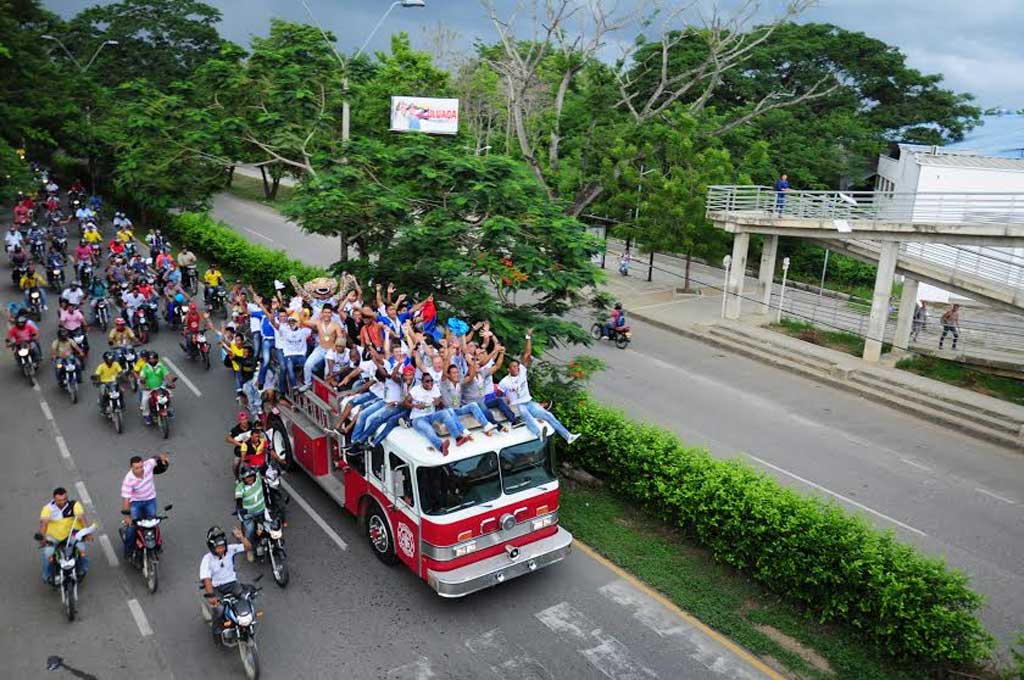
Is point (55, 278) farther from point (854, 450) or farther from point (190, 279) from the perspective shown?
point (854, 450)

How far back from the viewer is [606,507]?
1245cm

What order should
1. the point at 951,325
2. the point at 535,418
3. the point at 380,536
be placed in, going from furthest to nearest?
the point at 951,325 → the point at 380,536 → the point at 535,418

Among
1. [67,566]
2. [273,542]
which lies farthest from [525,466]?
[67,566]

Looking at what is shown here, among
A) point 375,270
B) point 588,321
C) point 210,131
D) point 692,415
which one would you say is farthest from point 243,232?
point 692,415

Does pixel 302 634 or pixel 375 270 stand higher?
pixel 375 270

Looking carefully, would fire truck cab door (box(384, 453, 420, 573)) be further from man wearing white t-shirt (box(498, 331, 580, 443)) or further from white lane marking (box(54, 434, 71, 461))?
white lane marking (box(54, 434, 71, 461))

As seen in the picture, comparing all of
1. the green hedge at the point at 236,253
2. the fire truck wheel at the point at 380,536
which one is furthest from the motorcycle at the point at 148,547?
the green hedge at the point at 236,253

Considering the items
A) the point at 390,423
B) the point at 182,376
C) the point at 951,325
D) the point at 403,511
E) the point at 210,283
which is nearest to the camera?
the point at 403,511

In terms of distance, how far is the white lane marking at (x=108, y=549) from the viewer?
10.8 metres

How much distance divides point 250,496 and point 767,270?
2203cm

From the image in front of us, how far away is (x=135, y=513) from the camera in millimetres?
10422

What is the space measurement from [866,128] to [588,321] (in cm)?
2410

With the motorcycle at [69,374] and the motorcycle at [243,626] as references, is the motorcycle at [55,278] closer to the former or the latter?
the motorcycle at [69,374]

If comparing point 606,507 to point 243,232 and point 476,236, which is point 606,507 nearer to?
point 476,236
